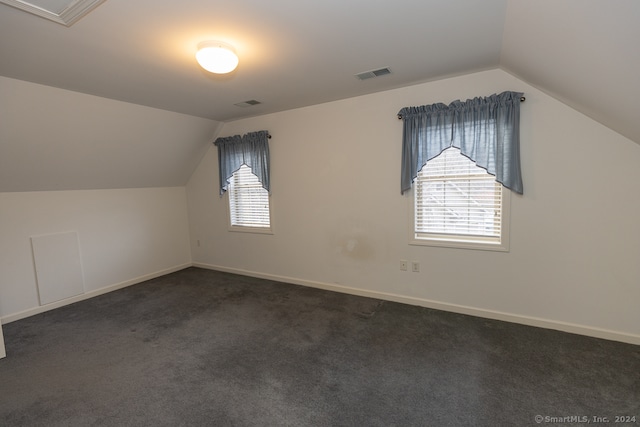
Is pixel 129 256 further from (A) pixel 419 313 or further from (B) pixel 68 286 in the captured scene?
(A) pixel 419 313

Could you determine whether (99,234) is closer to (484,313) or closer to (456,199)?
(456,199)

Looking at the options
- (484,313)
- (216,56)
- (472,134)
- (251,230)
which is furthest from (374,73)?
(251,230)

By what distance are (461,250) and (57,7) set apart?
3.63 meters

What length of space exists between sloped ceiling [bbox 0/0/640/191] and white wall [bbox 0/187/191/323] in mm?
1675

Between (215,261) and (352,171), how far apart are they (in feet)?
9.82

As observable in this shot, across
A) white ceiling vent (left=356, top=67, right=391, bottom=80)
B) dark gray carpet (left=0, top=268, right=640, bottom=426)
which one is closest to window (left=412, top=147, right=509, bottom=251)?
dark gray carpet (left=0, top=268, right=640, bottom=426)

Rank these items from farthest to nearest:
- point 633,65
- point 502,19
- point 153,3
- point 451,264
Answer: point 451,264 → point 502,19 → point 153,3 → point 633,65

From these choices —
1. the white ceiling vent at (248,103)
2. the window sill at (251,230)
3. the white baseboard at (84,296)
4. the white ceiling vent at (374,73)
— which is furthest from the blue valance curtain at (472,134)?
the white baseboard at (84,296)

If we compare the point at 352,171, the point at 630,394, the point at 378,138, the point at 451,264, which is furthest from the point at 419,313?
the point at 378,138

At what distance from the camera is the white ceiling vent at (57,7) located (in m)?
1.56

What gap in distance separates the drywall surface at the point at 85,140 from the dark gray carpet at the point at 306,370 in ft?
5.70

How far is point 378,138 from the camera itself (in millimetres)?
3324

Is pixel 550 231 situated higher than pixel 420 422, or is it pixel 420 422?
pixel 550 231

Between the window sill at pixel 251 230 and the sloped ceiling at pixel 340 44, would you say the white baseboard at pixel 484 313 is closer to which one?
the window sill at pixel 251 230
